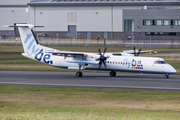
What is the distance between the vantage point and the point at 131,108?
60.3 feet

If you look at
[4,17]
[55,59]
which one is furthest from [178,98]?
[4,17]

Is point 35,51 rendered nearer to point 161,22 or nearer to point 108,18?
point 108,18

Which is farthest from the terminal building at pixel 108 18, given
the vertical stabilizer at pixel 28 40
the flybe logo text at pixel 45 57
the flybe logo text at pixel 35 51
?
the flybe logo text at pixel 45 57

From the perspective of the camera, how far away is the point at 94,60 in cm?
3603

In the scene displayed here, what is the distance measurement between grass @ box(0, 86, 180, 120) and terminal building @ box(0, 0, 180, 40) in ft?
270

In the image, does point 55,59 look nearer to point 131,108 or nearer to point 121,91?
point 121,91

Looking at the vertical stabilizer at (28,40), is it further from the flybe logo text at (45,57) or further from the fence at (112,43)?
the fence at (112,43)

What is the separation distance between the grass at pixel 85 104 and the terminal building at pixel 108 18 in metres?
82.3

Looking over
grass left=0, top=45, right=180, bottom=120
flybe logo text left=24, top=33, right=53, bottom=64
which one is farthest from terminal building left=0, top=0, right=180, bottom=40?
grass left=0, top=45, right=180, bottom=120

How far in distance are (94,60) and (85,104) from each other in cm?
1657

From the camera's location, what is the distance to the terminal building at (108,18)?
10360 cm

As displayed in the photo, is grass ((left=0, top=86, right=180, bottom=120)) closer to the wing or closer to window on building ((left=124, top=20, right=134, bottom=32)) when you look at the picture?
the wing

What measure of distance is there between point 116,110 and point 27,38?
24.0 m

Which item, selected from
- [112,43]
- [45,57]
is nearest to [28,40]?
[45,57]
